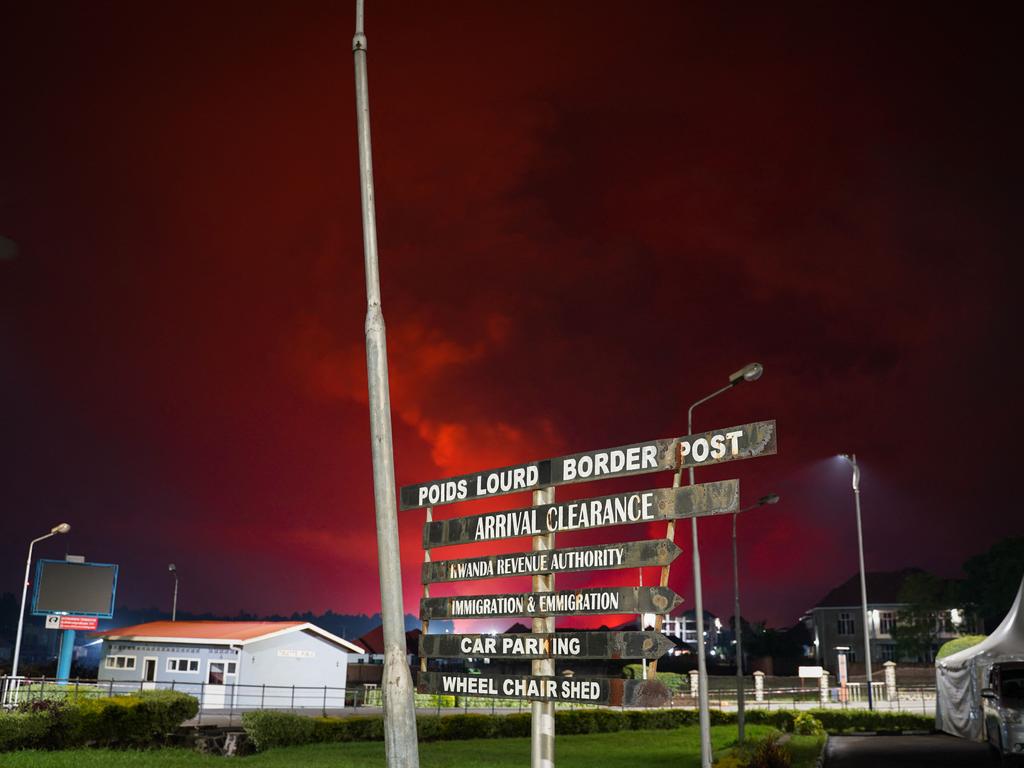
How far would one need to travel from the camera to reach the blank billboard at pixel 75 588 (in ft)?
176

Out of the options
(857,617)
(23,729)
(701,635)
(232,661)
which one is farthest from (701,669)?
(857,617)

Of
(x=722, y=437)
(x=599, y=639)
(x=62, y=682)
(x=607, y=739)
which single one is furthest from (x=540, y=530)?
(x=62, y=682)

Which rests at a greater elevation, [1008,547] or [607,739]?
[1008,547]

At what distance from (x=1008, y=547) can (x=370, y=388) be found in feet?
303

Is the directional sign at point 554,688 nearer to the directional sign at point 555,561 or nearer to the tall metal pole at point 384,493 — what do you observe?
the directional sign at point 555,561

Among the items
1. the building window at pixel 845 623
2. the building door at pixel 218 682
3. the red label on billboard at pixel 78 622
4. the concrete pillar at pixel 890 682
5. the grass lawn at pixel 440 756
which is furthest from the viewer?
the building window at pixel 845 623

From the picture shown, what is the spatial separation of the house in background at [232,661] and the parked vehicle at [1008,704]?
113ft

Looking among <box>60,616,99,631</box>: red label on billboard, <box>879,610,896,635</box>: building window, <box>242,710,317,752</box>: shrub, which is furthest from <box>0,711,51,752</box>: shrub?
<box>879,610,896,635</box>: building window

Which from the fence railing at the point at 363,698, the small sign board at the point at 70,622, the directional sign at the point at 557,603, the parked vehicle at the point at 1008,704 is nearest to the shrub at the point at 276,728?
the fence railing at the point at 363,698

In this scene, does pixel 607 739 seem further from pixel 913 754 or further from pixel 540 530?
pixel 540 530

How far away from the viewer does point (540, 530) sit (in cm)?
1120

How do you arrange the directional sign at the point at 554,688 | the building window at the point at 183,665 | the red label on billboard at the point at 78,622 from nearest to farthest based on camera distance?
1. the directional sign at the point at 554,688
2. the building window at the point at 183,665
3. the red label on billboard at the point at 78,622

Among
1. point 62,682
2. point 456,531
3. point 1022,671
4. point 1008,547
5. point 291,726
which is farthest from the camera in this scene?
point 1008,547

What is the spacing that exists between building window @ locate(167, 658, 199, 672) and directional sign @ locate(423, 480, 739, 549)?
A: 139 ft
